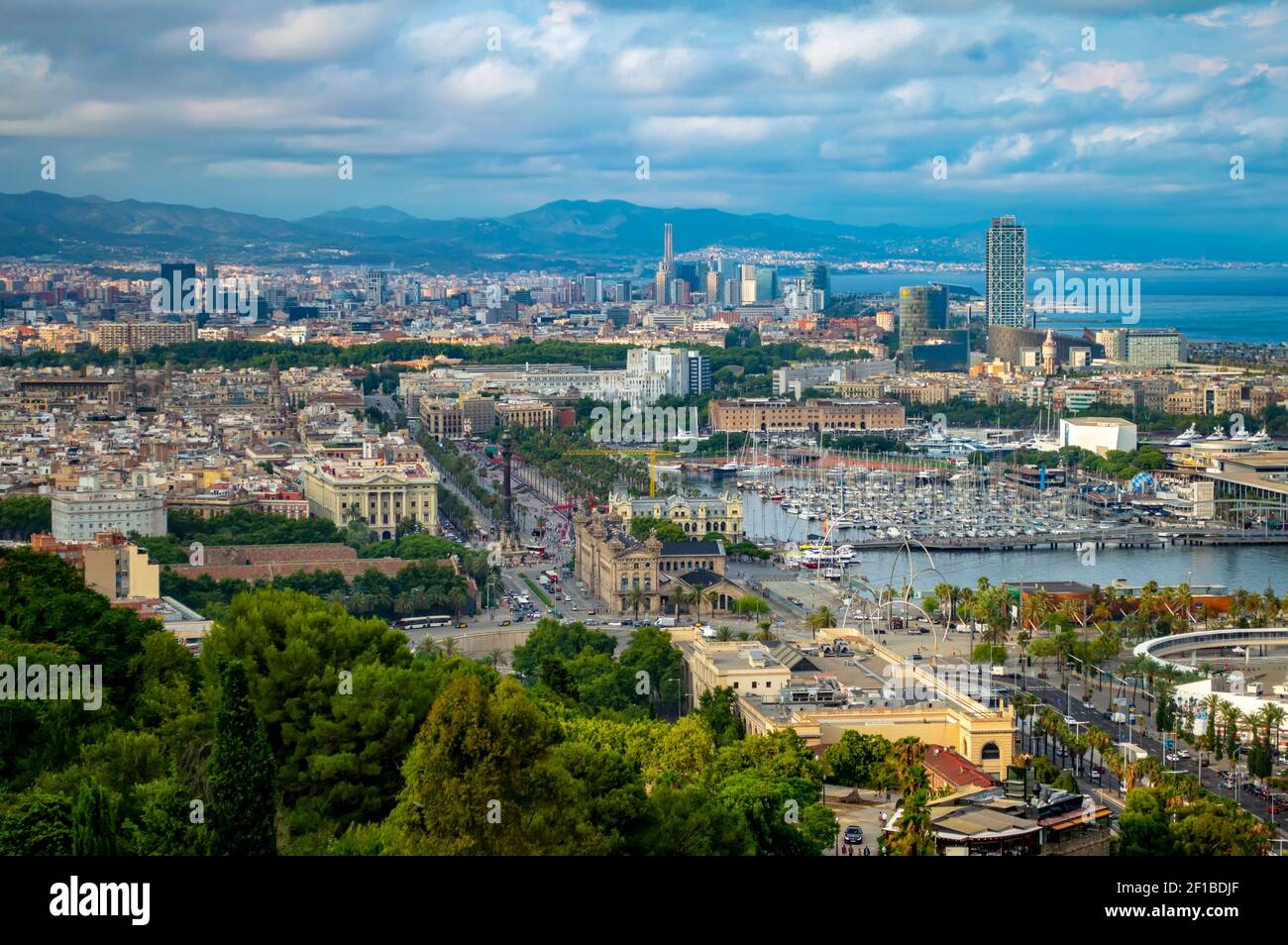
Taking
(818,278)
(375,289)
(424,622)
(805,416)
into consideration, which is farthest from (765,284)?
(424,622)

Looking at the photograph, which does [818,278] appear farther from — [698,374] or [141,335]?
[141,335]

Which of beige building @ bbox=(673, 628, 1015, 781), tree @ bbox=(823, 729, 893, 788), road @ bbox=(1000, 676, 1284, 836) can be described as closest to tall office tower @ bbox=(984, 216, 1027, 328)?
road @ bbox=(1000, 676, 1284, 836)

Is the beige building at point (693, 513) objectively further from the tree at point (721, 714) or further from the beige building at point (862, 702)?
the tree at point (721, 714)

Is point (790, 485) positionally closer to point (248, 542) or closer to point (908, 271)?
point (248, 542)

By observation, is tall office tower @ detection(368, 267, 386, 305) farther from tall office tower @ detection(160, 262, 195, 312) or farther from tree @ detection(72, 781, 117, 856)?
tree @ detection(72, 781, 117, 856)

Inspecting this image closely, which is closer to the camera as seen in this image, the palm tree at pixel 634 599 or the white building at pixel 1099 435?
the palm tree at pixel 634 599

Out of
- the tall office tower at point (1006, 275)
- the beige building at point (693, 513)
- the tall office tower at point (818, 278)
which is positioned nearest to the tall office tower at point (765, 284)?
the tall office tower at point (818, 278)
